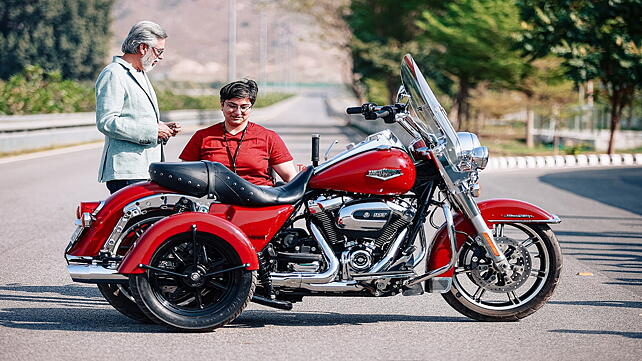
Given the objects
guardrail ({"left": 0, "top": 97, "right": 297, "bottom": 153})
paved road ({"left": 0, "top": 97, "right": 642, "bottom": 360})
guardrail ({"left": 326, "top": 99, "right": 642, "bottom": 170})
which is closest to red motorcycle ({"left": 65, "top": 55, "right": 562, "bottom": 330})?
paved road ({"left": 0, "top": 97, "right": 642, "bottom": 360})

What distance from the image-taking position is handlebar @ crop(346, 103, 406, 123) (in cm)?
605

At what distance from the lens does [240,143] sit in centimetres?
661

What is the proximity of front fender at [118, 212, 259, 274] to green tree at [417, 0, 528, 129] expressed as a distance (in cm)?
2567

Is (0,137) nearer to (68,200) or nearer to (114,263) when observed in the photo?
(68,200)

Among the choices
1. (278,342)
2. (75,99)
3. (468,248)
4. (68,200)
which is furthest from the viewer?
(75,99)

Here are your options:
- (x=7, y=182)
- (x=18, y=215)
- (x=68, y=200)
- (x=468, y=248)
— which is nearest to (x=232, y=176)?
(x=468, y=248)

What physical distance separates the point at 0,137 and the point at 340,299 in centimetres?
1741

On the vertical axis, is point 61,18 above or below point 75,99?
above

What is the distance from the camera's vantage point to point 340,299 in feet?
24.6

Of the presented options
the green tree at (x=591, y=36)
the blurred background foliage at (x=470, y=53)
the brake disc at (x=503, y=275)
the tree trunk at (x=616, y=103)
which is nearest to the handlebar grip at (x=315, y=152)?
the brake disc at (x=503, y=275)

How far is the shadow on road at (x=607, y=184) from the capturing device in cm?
1564

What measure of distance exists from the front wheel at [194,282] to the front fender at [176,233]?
5 cm

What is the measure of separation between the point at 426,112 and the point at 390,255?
0.95 m

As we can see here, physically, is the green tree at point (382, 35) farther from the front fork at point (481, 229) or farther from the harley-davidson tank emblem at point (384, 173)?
the harley-davidson tank emblem at point (384, 173)
